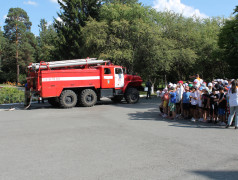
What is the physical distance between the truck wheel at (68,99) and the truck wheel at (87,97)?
511 mm

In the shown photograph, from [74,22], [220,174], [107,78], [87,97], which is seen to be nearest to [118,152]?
[220,174]

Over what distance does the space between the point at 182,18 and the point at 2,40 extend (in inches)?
1885

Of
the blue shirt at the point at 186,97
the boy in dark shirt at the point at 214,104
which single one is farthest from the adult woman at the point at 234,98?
the blue shirt at the point at 186,97

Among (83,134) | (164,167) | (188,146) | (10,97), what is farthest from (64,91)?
(164,167)

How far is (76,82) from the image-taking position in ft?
53.6

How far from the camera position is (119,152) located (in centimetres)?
607

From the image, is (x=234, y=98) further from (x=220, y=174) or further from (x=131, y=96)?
(x=131, y=96)

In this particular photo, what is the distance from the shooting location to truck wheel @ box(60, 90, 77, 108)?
15.8m

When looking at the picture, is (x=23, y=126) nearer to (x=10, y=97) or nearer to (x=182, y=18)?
(x=10, y=97)

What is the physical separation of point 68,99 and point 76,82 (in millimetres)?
1247

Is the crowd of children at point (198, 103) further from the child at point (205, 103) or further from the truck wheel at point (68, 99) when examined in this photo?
the truck wheel at point (68, 99)

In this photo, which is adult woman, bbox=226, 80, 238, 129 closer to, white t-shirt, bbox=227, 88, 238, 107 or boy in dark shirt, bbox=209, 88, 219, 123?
white t-shirt, bbox=227, 88, 238, 107

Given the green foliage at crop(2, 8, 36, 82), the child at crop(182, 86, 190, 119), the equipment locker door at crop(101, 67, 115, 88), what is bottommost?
the child at crop(182, 86, 190, 119)

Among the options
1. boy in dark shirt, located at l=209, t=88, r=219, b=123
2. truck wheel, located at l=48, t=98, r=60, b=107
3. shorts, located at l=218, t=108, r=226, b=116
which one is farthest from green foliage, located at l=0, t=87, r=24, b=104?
shorts, located at l=218, t=108, r=226, b=116
